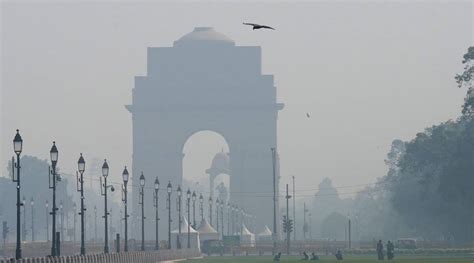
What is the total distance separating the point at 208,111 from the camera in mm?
188000

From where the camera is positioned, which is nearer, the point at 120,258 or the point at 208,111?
the point at 120,258

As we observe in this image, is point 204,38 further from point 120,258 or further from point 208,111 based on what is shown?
point 120,258

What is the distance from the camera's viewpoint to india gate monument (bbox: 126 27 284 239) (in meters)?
186

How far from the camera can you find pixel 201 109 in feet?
616

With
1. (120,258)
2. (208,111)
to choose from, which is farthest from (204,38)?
(120,258)

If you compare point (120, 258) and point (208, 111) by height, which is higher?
point (208, 111)

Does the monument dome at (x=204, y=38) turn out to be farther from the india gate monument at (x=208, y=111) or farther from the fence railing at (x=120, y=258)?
the fence railing at (x=120, y=258)

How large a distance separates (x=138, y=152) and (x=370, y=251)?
8634 centimetres

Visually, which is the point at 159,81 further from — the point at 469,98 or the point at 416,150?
the point at 469,98

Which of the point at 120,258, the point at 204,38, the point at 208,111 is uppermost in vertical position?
the point at 204,38

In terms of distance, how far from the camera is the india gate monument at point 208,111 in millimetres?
186125

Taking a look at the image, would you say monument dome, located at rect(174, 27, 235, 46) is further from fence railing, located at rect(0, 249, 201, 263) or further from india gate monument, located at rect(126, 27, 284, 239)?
fence railing, located at rect(0, 249, 201, 263)

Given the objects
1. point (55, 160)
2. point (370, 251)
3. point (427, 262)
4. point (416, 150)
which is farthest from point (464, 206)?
point (55, 160)

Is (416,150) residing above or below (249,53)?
below
